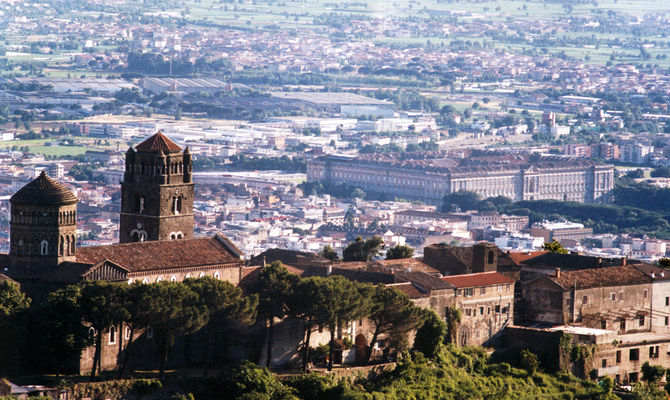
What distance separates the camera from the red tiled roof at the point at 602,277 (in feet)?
234

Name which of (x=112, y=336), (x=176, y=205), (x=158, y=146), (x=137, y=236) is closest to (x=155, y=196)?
(x=176, y=205)

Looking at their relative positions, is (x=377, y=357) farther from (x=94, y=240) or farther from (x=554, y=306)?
(x=94, y=240)

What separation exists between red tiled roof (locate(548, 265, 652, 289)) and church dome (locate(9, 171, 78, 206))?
1816cm

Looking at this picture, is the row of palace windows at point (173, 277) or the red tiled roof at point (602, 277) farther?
the red tiled roof at point (602, 277)

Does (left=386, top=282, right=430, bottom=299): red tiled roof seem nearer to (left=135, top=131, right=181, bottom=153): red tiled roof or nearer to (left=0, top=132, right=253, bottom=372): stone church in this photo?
(left=0, top=132, right=253, bottom=372): stone church

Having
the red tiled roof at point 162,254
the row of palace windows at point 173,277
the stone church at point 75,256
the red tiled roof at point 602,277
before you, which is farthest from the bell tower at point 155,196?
the red tiled roof at point 602,277

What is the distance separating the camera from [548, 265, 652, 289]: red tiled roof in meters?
71.3

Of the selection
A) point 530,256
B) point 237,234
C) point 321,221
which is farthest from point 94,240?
point 530,256

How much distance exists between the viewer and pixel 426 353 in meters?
65.2

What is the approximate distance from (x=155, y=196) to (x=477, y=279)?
37.8 feet

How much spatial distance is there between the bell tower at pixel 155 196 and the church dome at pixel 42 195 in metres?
7.26

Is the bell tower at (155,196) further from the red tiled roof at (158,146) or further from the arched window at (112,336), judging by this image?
the arched window at (112,336)

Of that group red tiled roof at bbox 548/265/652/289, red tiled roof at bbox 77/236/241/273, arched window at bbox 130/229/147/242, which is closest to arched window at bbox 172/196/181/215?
arched window at bbox 130/229/147/242

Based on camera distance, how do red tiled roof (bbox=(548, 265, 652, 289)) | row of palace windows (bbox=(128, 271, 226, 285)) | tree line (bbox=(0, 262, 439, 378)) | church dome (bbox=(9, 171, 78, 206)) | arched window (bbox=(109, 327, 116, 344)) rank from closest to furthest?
tree line (bbox=(0, 262, 439, 378)) < arched window (bbox=(109, 327, 116, 344)) < row of palace windows (bbox=(128, 271, 226, 285)) < church dome (bbox=(9, 171, 78, 206)) < red tiled roof (bbox=(548, 265, 652, 289))
